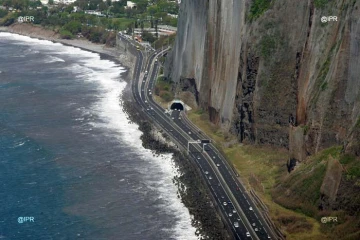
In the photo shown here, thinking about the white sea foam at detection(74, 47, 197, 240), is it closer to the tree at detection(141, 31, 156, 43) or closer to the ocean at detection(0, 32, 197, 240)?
the ocean at detection(0, 32, 197, 240)

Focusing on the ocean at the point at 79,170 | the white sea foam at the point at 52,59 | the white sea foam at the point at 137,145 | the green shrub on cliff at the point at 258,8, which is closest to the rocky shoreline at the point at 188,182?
the white sea foam at the point at 137,145

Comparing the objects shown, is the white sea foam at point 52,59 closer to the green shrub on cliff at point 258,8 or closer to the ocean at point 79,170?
the ocean at point 79,170

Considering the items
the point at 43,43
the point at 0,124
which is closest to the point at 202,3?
the point at 0,124

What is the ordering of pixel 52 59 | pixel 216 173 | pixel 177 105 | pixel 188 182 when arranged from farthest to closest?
pixel 52 59
pixel 177 105
pixel 216 173
pixel 188 182

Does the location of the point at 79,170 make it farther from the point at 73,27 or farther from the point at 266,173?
the point at 73,27

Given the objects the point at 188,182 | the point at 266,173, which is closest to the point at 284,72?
the point at 266,173

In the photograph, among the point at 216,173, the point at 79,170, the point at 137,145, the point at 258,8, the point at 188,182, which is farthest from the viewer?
the point at 137,145

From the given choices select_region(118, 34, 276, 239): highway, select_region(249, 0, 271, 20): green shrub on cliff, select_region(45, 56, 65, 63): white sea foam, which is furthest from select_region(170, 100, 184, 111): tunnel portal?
select_region(45, 56, 65, 63): white sea foam
